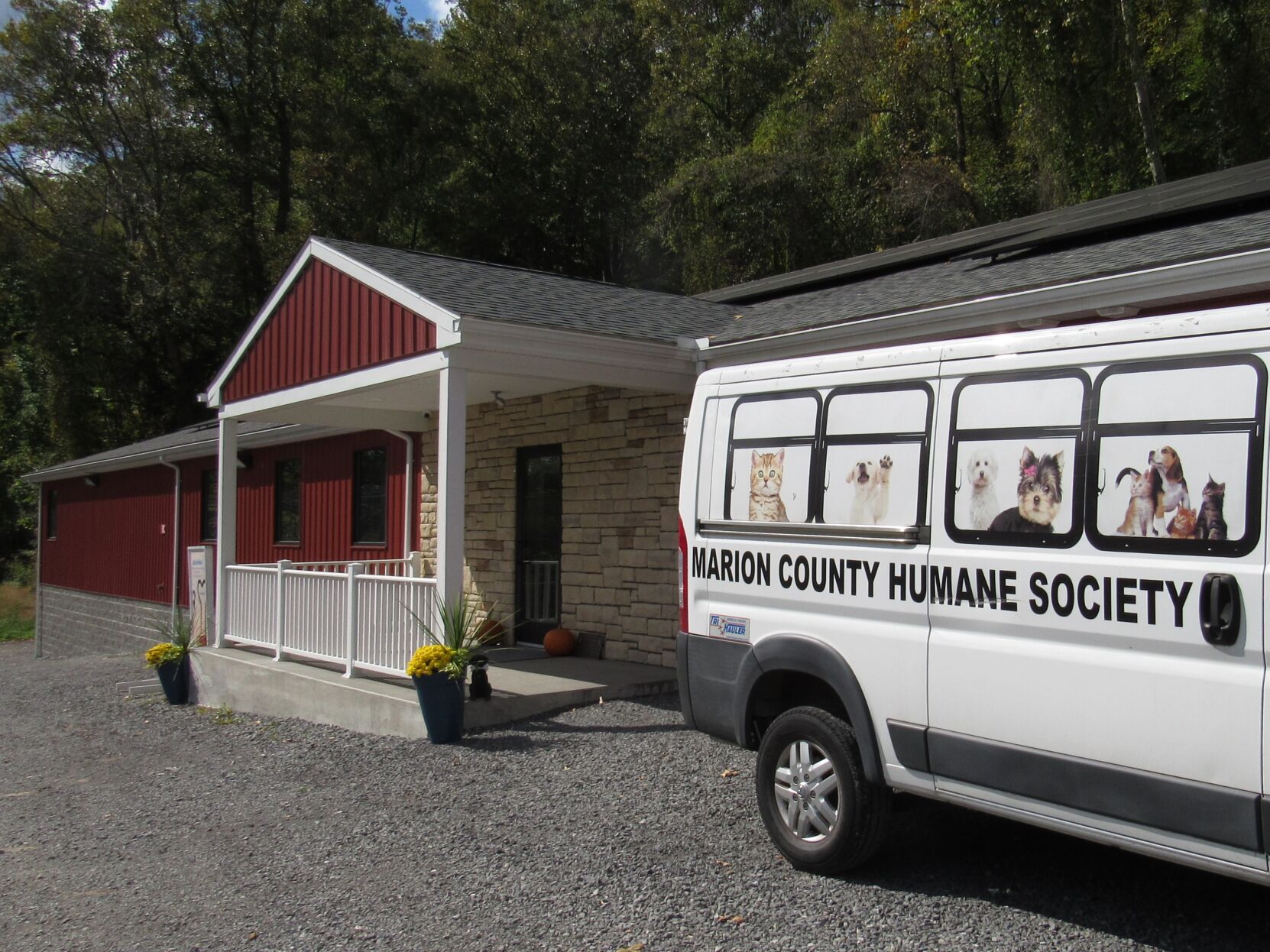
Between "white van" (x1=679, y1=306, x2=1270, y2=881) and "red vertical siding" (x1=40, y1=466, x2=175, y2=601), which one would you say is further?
"red vertical siding" (x1=40, y1=466, x2=175, y2=601)

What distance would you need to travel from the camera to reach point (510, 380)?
10.7 metres

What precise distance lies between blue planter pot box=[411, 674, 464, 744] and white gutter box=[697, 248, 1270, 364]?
3527 millimetres

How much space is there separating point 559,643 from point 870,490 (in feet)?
22.3

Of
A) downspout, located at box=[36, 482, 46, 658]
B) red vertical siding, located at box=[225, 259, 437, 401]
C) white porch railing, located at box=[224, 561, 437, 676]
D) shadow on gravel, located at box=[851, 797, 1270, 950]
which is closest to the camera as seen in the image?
shadow on gravel, located at box=[851, 797, 1270, 950]

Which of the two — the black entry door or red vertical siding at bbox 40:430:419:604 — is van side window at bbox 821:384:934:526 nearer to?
the black entry door

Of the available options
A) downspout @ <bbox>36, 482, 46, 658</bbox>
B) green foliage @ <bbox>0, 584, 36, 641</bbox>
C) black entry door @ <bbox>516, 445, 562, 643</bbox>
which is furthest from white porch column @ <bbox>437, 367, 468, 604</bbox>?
green foliage @ <bbox>0, 584, 36, 641</bbox>

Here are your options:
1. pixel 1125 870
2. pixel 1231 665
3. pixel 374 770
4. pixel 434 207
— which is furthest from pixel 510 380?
pixel 434 207

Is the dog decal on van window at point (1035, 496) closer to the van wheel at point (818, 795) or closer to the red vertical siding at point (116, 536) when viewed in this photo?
the van wheel at point (818, 795)

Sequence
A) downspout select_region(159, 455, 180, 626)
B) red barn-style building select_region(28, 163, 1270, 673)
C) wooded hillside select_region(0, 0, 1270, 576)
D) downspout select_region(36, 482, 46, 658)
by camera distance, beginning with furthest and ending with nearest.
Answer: downspout select_region(36, 482, 46, 658), wooded hillside select_region(0, 0, 1270, 576), downspout select_region(159, 455, 180, 626), red barn-style building select_region(28, 163, 1270, 673)

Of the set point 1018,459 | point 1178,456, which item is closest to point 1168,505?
point 1178,456

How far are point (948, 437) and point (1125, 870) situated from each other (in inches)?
83.2

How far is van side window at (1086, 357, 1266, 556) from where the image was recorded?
11.6 feet

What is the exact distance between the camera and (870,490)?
4746mm

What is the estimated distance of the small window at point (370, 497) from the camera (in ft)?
47.7
